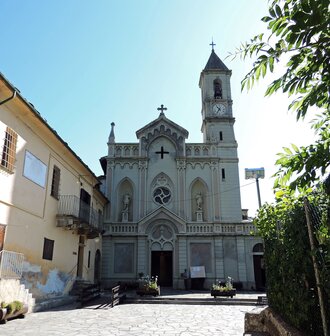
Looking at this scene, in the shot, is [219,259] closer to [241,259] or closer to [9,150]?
[241,259]

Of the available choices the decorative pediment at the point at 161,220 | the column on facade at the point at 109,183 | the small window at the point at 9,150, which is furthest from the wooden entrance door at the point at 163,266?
the small window at the point at 9,150

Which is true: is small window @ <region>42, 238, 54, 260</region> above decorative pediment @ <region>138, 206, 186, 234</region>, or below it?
below

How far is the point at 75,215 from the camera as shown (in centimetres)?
1819

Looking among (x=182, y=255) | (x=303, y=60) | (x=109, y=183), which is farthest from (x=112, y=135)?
(x=303, y=60)

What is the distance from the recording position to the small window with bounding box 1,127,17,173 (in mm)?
12008

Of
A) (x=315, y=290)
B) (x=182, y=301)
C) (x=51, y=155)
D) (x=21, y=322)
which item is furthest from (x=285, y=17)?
(x=182, y=301)

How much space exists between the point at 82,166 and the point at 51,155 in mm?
4131

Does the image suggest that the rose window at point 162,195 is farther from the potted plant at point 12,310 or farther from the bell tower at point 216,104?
the potted plant at point 12,310

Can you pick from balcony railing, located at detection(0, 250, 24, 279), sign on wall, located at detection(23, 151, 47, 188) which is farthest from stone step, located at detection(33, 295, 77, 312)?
sign on wall, located at detection(23, 151, 47, 188)

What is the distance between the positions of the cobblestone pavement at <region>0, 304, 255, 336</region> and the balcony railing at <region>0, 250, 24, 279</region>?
4.99 ft

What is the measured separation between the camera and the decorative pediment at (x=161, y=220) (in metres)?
27.3

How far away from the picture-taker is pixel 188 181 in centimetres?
2906

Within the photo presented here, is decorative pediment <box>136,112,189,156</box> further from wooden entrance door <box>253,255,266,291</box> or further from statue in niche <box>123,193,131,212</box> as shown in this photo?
wooden entrance door <box>253,255,266,291</box>

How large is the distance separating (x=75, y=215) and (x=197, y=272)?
1209 cm
